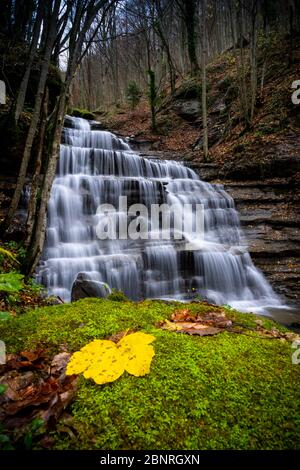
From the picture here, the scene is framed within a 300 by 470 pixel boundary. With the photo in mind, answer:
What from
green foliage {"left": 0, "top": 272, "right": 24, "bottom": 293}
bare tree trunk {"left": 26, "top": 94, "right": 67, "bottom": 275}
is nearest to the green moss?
green foliage {"left": 0, "top": 272, "right": 24, "bottom": 293}

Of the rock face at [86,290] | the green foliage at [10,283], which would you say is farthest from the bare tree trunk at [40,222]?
the green foliage at [10,283]

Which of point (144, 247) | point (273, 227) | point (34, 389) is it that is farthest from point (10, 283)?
point (273, 227)

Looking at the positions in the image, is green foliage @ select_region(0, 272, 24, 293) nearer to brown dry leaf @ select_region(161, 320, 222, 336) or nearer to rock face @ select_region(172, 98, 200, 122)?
brown dry leaf @ select_region(161, 320, 222, 336)

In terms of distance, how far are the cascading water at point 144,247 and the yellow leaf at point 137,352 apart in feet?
18.2

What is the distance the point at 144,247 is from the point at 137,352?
722 centimetres

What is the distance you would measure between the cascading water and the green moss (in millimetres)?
5714

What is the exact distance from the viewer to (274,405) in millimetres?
1333

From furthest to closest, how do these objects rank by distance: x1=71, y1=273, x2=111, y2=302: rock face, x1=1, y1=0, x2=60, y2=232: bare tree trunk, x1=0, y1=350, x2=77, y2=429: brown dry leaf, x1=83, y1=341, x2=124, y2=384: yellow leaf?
1. x1=1, y1=0, x2=60, y2=232: bare tree trunk
2. x1=71, y1=273, x2=111, y2=302: rock face
3. x1=83, y1=341, x2=124, y2=384: yellow leaf
4. x1=0, y1=350, x2=77, y2=429: brown dry leaf

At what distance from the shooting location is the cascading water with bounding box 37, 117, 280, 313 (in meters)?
7.90

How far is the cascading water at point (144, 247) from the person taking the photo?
7898 mm

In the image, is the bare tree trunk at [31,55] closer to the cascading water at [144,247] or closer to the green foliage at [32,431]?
the cascading water at [144,247]

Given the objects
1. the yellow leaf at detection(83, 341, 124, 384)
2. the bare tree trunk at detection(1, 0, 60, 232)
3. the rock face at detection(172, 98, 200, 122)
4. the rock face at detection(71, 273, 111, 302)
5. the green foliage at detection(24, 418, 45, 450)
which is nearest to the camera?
the green foliage at detection(24, 418, 45, 450)

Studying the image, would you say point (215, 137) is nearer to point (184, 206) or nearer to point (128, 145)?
point (128, 145)

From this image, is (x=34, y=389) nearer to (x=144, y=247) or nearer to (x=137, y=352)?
(x=137, y=352)
